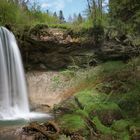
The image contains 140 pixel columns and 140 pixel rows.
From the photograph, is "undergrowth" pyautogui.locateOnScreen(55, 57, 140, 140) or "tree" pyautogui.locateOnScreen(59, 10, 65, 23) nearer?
"undergrowth" pyautogui.locateOnScreen(55, 57, 140, 140)

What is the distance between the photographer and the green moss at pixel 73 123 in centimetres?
1166

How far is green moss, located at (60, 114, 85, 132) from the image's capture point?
11.7m

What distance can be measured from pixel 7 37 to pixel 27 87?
7.36 ft

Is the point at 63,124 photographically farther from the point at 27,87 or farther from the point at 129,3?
the point at 27,87

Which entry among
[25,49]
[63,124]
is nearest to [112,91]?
[63,124]

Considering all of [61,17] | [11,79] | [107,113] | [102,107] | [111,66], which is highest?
[61,17]

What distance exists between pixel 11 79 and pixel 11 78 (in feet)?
0.13

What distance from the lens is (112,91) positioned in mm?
15242

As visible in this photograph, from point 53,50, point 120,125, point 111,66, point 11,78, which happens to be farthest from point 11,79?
point 120,125

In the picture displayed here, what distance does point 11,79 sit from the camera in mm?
17344

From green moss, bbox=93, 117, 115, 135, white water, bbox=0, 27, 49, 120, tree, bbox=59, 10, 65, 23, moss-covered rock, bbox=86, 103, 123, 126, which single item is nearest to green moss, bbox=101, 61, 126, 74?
white water, bbox=0, 27, 49, 120

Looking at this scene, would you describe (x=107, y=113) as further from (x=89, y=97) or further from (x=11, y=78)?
(x=11, y=78)

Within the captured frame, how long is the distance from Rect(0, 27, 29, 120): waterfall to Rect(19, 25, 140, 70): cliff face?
0.86 m

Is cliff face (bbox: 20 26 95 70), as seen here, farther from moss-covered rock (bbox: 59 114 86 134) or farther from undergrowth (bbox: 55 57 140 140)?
moss-covered rock (bbox: 59 114 86 134)
